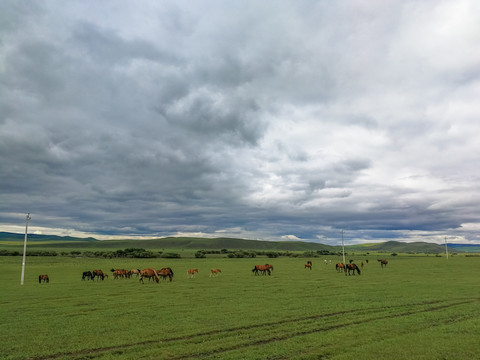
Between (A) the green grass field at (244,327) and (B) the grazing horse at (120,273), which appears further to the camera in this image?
(B) the grazing horse at (120,273)

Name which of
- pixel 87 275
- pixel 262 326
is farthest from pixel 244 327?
pixel 87 275

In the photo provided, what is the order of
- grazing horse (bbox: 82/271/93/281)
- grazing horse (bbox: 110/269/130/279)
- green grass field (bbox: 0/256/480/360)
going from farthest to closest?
grazing horse (bbox: 110/269/130/279)
grazing horse (bbox: 82/271/93/281)
green grass field (bbox: 0/256/480/360)

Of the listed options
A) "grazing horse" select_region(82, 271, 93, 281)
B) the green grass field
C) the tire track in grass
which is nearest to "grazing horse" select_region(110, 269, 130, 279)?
"grazing horse" select_region(82, 271, 93, 281)

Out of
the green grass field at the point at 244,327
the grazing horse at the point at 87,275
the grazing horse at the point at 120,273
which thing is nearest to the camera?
the green grass field at the point at 244,327

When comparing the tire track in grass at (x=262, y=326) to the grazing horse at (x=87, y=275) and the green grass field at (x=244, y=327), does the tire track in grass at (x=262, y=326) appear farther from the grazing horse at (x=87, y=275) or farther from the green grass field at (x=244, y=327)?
the grazing horse at (x=87, y=275)

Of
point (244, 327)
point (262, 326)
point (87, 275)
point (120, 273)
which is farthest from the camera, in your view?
point (120, 273)

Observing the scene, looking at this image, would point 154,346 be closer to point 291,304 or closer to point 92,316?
point 92,316

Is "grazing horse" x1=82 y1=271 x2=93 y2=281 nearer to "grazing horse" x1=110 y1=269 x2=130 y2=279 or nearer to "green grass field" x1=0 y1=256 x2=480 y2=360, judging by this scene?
"grazing horse" x1=110 y1=269 x2=130 y2=279

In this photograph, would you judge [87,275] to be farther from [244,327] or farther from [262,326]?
[262,326]

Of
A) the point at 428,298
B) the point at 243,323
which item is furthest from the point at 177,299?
the point at 428,298

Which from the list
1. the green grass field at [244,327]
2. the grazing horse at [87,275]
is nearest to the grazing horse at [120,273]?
→ the grazing horse at [87,275]

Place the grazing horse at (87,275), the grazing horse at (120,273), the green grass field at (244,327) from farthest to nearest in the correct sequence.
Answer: the grazing horse at (120,273) → the grazing horse at (87,275) → the green grass field at (244,327)

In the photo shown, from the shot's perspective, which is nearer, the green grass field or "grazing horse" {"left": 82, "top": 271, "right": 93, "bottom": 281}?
the green grass field

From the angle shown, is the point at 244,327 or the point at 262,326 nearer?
the point at 244,327
